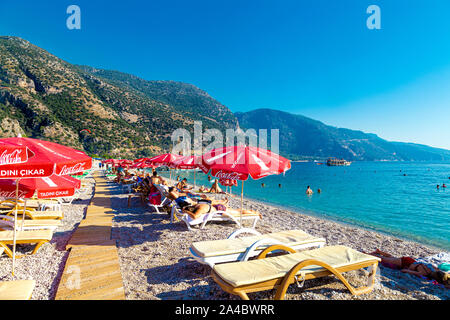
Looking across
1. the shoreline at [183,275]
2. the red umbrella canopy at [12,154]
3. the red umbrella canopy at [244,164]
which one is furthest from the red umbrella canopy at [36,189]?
the red umbrella canopy at [244,164]

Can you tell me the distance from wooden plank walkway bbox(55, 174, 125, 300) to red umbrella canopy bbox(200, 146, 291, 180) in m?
2.30

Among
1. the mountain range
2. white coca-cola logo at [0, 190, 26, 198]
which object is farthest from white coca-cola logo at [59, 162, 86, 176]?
the mountain range

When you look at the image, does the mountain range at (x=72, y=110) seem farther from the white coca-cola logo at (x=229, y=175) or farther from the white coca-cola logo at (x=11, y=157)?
the white coca-cola logo at (x=11, y=157)

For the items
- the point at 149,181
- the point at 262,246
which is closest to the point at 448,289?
the point at 262,246

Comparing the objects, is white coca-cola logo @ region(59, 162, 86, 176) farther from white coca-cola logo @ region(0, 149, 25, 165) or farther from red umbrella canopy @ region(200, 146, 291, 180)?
red umbrella canopy @ region(200, 146, 291, 180)

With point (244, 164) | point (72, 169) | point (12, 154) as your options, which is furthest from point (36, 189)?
point (244, 164)

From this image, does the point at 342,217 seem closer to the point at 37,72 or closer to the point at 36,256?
the point at 36,256

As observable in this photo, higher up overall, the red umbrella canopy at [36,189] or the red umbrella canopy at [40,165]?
the red umbrella canopy at [40,165]

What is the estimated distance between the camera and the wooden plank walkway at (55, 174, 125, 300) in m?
2.94

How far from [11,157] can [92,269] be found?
214cm

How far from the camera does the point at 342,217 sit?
13422 mm

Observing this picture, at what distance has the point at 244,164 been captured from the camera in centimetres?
394

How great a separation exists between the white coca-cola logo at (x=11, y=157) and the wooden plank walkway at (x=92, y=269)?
176cm

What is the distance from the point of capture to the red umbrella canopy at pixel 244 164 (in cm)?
384
